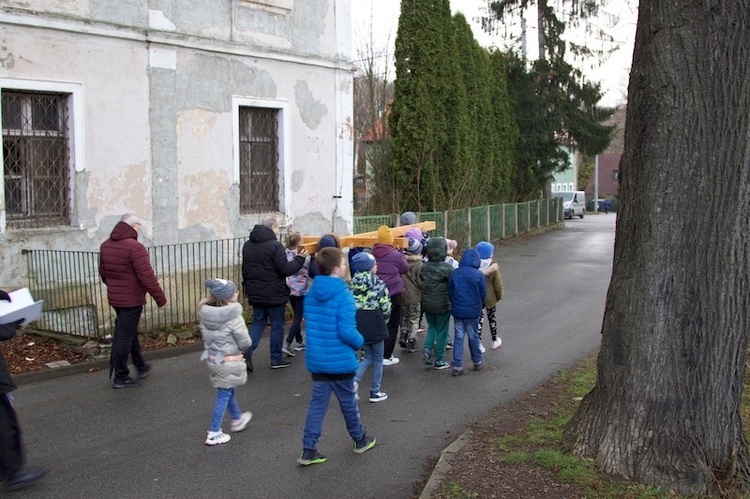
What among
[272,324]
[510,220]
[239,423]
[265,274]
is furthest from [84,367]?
[510,220]

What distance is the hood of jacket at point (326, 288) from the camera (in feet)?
19.2

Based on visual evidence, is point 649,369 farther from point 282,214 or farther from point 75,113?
point 282,214

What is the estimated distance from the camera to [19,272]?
10016 millimetres

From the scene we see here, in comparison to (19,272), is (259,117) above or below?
above

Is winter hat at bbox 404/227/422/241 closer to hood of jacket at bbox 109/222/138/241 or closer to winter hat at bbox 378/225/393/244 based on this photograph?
winter hat at bbox 378/225/393/244

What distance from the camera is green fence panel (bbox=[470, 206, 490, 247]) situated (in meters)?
24.7

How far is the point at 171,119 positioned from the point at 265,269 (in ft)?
13.0

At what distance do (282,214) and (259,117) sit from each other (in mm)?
1734

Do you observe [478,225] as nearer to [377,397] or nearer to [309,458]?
[377,397]

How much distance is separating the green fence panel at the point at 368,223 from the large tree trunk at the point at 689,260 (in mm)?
11761

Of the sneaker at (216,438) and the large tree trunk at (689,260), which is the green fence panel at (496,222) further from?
A: the large tree trunk at (689,260)

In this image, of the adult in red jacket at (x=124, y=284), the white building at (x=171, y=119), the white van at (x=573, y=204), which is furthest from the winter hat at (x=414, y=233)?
the white van at (x=573, y=204)

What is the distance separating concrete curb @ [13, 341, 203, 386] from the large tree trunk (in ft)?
20.8

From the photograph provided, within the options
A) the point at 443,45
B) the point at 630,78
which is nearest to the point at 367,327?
the point at 630,78
